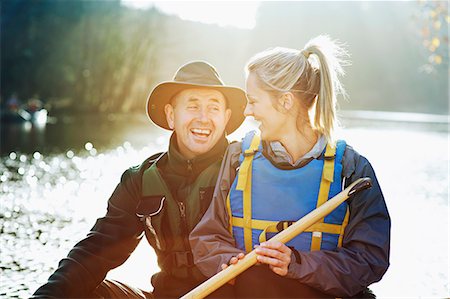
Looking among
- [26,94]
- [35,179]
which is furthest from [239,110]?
[26,94]

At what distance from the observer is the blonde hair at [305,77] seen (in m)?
2.77

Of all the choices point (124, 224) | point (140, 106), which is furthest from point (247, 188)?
point (140, 106)

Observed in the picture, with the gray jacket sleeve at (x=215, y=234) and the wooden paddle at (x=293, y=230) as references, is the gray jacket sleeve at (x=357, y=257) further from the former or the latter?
the gray jacket sleeve at (x=215, y=234)

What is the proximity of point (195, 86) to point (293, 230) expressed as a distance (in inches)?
36.6

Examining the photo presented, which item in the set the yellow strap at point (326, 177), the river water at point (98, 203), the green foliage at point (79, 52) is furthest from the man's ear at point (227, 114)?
the green foliage at point (79, 52)

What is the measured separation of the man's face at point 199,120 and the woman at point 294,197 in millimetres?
274

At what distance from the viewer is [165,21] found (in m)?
44.6

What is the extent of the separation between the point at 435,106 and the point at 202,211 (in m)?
65.7

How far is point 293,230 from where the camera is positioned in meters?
2.56

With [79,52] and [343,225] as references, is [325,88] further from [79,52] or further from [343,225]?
[79,52]

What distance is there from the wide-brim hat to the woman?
362 mm

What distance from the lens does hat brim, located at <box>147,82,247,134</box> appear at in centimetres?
321

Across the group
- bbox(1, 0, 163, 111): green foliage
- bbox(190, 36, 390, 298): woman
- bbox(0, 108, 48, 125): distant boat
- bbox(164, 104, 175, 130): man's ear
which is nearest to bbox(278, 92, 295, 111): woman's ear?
bbox(190, 36, 390, 298): woman

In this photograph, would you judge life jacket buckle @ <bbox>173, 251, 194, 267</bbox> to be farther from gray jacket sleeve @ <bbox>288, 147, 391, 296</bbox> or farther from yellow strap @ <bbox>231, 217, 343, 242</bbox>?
gray jacket sleeve @ <bbox>288, 147, 391, 296</bbox>
